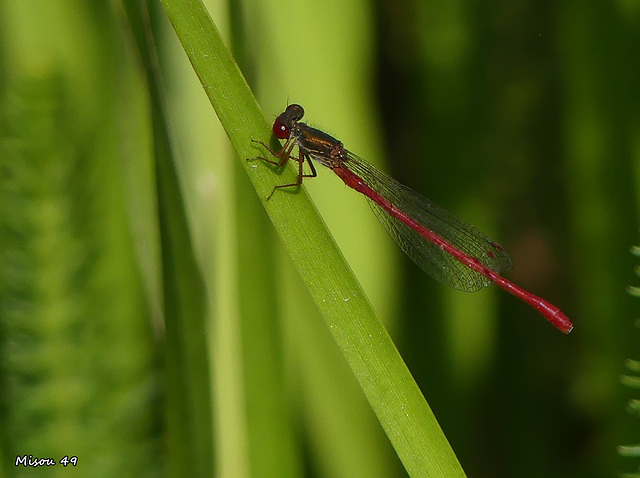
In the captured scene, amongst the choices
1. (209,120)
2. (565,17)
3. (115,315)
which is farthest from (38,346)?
(565,17)

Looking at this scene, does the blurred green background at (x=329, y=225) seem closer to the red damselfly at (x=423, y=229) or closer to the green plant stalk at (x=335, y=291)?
the red damselfly at (x=423, y=229)

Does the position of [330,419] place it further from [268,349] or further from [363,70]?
[363,70]

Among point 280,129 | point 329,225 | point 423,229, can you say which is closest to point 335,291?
point 280,129

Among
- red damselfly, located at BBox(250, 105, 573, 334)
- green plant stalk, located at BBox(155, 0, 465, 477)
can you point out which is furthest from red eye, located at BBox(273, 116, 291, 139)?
green plant stalk, located at BBox(155, 0, 465, 477)

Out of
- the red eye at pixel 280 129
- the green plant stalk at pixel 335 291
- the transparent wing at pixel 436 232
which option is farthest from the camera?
the transparent wing at pixel 436 232

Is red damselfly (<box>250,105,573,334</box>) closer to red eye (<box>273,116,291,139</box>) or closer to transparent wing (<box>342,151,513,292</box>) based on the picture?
transparent wing (<box>342,151,513,292</box>)

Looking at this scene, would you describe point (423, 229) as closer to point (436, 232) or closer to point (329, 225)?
point (436, 232)

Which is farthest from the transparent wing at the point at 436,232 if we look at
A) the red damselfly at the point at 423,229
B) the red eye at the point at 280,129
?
the red eye at the point at 280,129
